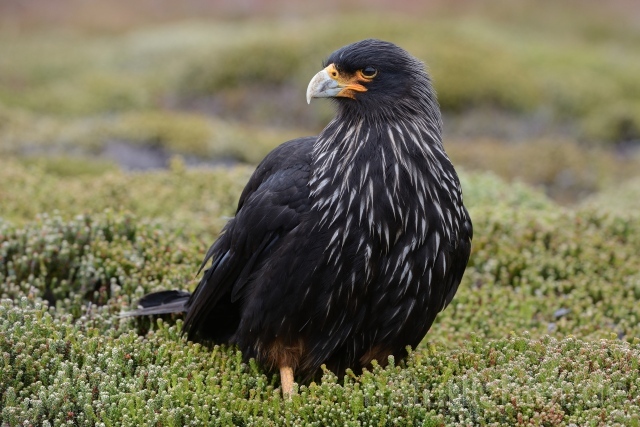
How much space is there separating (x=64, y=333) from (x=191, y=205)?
3.90 meters

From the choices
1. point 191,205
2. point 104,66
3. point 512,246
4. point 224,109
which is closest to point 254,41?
point 224,109

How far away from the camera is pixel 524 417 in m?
3.81

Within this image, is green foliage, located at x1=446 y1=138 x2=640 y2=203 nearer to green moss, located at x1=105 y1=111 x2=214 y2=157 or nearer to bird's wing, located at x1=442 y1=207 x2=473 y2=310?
green moss, located at x1=105 y1=111 x2=214 y2=157

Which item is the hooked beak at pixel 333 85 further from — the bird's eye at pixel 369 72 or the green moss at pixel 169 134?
the green moss at pixel 169 134

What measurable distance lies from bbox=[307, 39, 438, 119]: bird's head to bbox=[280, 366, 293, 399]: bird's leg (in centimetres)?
162

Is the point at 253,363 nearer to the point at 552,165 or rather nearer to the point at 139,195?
the point at 139,195

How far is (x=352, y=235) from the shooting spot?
4.38 metres

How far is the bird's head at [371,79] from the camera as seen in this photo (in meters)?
4.71

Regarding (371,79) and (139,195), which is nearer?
(371,79)

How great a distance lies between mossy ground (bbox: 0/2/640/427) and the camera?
13.5 feet

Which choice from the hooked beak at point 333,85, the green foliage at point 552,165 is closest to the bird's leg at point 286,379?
the hooked beak at point 333,85

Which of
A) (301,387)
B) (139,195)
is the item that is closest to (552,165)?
(139,195)

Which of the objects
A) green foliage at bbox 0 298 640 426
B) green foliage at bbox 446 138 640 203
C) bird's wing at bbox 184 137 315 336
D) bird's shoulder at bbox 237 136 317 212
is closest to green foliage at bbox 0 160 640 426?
green foliage at bbox 0 298 640 426

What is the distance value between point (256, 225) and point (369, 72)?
3.77 feet
